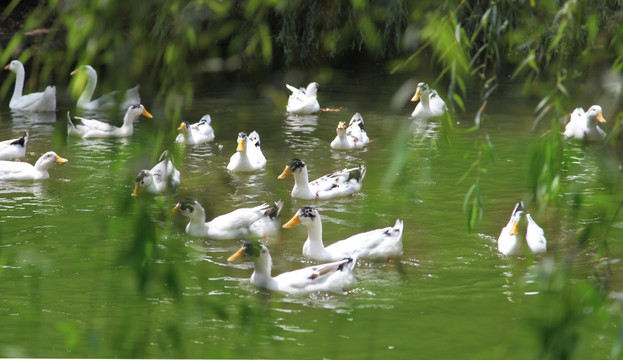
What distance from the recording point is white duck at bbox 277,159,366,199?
8.77 m

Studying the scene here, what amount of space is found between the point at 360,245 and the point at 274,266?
735 mm

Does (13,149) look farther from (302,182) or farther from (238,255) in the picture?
(238,255)

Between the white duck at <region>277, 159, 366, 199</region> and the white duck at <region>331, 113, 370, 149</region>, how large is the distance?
6.05ft

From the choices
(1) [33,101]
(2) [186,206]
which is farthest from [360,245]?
(1) [33,101]

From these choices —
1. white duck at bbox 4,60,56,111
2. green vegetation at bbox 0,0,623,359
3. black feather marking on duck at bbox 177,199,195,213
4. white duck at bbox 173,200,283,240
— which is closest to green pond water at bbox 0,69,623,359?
green vegetation at bbox 0,0,623,359

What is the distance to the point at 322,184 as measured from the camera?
29.4ft

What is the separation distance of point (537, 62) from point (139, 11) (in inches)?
42.3

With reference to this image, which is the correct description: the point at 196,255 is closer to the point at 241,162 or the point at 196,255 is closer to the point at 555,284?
the point at 241,162

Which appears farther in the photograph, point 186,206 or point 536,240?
point 186,206

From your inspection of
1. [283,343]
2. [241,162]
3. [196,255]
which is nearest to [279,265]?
[196,255]

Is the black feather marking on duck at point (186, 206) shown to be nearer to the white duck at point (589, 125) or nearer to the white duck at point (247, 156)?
the white duck at point (247, 156)

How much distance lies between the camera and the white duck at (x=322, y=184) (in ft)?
28.8

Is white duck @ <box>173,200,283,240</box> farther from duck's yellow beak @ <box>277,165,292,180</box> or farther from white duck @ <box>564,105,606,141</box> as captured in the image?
white duck @ <box>564,105,606,141</box>

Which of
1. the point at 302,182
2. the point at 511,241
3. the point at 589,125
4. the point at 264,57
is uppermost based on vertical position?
the point at 264,57
